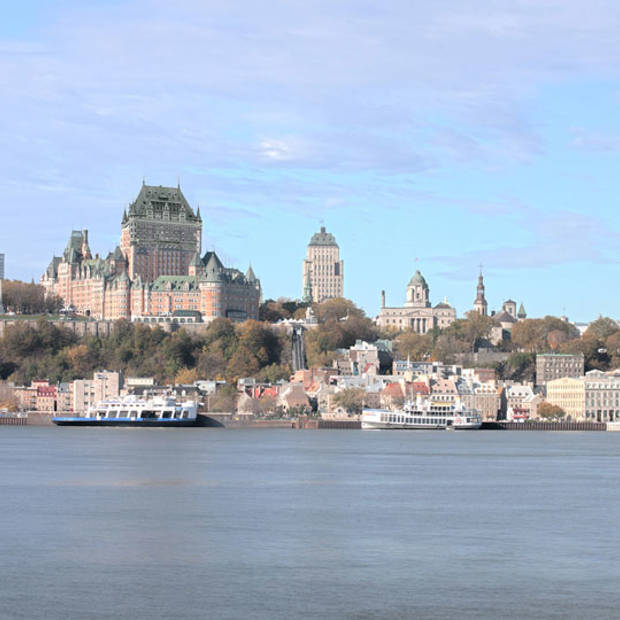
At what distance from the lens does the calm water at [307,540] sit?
31484 mm

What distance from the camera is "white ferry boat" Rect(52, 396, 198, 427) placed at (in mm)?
139125

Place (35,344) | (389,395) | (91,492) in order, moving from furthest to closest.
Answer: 1. (35,344)
2. (389,395)
3. (91,492)

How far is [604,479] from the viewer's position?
63625mm

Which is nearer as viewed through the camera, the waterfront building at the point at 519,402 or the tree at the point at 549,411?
the tree at the point at 549,411

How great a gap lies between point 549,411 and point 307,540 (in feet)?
384

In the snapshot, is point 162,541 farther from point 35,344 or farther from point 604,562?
point 35,344

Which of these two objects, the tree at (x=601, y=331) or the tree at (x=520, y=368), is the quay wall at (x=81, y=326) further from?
the tree at (x=601, y=331)

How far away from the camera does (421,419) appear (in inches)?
5527

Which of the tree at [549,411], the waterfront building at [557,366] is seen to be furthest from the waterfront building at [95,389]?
the waterfront building at [557,366]

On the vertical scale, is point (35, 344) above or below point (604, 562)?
above

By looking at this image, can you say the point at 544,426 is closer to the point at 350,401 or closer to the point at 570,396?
the point at 570,396

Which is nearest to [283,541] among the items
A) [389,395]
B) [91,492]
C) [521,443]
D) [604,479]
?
[91,492]

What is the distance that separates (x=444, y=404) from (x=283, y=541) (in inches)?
4245

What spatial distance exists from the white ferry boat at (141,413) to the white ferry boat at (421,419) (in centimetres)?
1791
